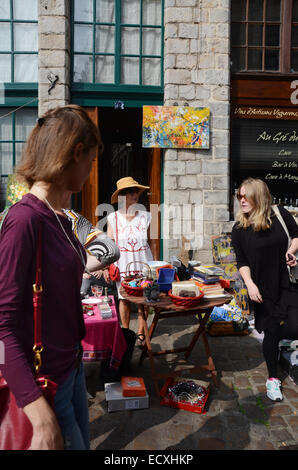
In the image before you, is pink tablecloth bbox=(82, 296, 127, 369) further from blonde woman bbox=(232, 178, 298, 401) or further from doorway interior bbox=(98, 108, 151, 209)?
doorway interior bbox=(98, 108, 151, 209)

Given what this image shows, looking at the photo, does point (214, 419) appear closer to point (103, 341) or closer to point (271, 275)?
point (103, 341)

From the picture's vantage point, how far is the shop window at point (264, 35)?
720cm

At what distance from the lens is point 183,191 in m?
7.00

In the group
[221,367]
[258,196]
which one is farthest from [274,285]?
[221,367]

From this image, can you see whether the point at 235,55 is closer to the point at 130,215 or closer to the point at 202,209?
the point at 202,209

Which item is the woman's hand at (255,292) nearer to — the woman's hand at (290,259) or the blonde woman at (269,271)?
the blonde woman at (269,271)

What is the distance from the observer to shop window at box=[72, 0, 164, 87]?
6.95m

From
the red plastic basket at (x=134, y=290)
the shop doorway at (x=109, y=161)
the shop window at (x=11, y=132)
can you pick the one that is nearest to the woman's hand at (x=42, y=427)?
the red plastic basket at (x=134, y=290)

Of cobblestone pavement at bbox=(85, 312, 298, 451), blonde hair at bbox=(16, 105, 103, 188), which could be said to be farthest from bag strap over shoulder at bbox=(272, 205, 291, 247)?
blonde hair at bbox=(16, 105, 103, 188)

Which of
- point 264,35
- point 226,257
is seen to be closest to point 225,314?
point 226,257

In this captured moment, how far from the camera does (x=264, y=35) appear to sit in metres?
7.27

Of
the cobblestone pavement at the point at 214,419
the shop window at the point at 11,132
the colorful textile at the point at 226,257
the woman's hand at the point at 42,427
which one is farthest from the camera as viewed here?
the shop window at the point at 11,132

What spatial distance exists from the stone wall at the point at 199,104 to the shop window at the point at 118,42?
0.34 meters
